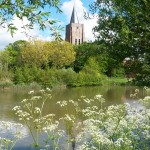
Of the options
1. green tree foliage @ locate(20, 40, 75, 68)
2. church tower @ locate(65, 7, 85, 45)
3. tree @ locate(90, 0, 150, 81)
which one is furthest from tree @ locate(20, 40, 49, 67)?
tree @ locate(90, 0, 150, 81)

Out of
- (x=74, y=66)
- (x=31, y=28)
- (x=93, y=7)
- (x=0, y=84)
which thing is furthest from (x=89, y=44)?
(x=74, y=66)

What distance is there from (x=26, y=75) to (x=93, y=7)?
97.2ft

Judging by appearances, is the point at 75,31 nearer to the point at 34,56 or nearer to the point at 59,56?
the point at 59,56

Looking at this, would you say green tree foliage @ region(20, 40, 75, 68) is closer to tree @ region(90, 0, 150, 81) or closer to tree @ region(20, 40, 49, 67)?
tree @ region(20, 40, 49, 67)

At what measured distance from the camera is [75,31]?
290 feet

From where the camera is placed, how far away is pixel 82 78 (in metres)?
42.2

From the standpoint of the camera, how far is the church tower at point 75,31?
85.6m

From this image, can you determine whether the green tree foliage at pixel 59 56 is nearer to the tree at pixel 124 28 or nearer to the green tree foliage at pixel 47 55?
the green tree foliage at pixel 47 55

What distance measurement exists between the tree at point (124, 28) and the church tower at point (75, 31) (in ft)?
256

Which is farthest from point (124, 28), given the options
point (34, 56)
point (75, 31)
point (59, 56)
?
point (75, 31)

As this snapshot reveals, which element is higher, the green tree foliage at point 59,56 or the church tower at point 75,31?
the church tower at point 75,31

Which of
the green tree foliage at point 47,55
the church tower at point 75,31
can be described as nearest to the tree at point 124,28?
the green tree foliage at point 47,55

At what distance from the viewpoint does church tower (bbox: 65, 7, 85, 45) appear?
85562 mm

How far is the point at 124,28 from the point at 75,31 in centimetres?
8365
